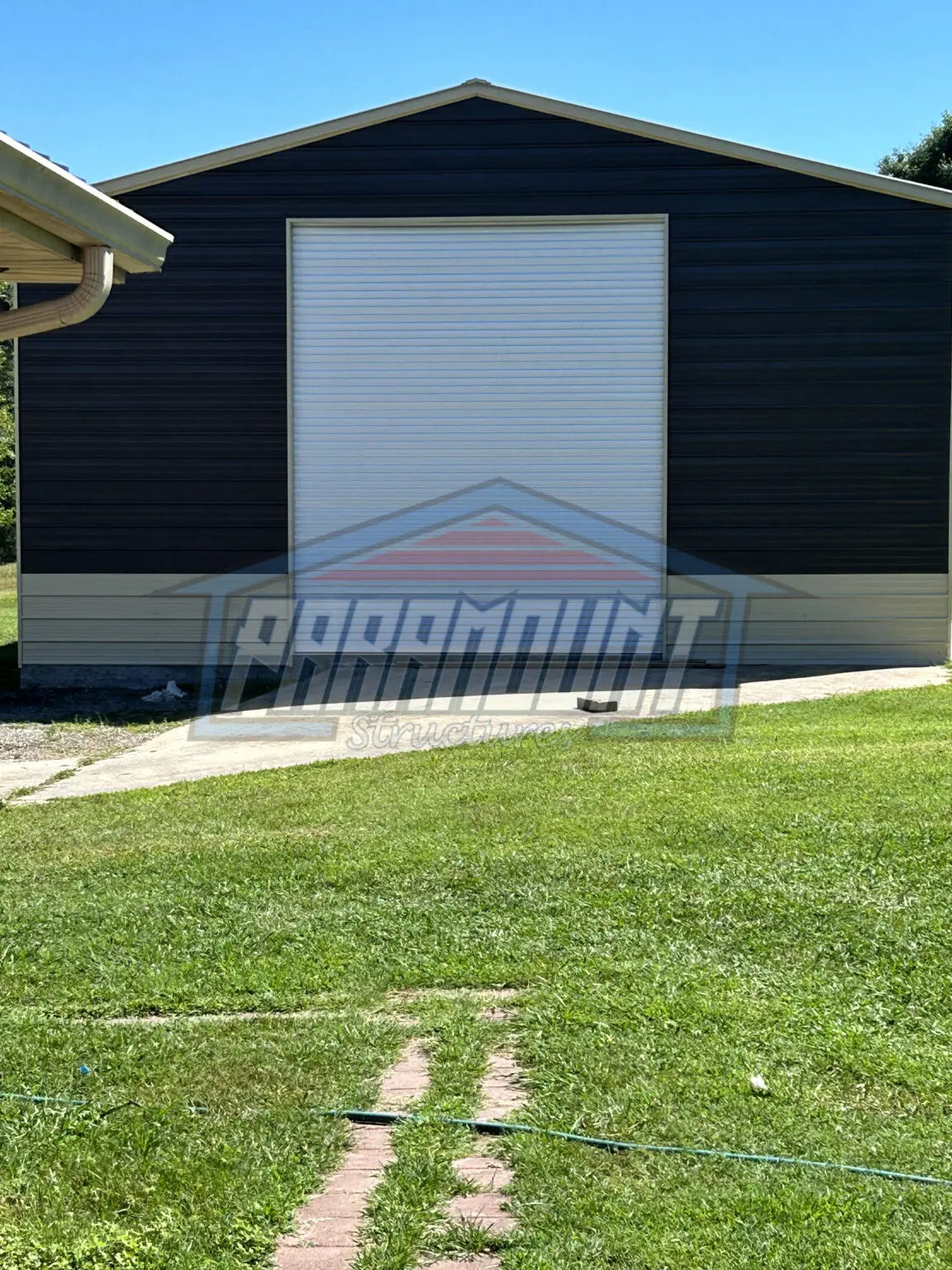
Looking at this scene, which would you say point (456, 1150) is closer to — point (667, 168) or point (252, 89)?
point (667, 168)

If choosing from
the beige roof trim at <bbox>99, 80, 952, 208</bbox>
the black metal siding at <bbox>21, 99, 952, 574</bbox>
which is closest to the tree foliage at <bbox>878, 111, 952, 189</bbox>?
the beige roof trim at <bbox>99, 80, 952, 208</bbox>

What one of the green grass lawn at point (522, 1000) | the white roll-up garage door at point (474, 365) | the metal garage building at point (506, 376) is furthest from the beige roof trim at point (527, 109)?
the green grass lawn at point (522, 1000)

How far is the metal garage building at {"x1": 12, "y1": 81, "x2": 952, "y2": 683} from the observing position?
1431cm

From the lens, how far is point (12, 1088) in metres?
3.84

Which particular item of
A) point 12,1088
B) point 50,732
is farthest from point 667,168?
point 12,1088

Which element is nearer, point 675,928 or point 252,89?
point 675,928

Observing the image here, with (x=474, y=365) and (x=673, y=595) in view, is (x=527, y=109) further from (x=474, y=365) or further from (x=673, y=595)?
(x=673, y=595)

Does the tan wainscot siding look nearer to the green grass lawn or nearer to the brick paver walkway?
the green grass lawn

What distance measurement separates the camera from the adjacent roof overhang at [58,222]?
3.66 meters

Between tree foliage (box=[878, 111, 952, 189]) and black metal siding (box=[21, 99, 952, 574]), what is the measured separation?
63.7ft

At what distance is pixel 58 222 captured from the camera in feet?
13.0

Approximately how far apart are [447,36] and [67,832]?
12.1 m

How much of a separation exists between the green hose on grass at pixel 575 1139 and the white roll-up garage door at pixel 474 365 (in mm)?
11238
